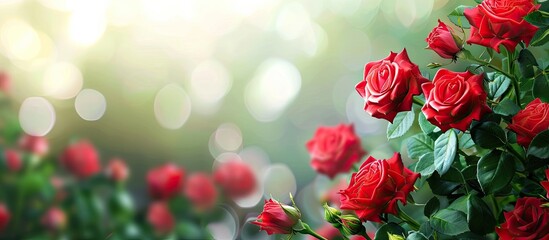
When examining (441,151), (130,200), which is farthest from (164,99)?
(441,151)

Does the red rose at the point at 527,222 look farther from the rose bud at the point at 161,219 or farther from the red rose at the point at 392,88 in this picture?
the rose bud at the point at 161,219

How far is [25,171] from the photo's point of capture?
52.7 inches

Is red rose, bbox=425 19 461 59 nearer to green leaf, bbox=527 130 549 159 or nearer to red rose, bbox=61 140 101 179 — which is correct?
green leaf, bbox=527 130 549 159

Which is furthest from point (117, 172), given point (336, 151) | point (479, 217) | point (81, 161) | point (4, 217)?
point (479, 217)

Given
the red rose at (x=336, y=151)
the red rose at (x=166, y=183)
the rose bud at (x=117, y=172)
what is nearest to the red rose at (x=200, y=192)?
the red rose at (x=166, y=183)

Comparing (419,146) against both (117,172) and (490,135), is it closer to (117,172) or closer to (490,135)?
(490,135)

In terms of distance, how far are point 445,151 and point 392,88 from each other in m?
0.06

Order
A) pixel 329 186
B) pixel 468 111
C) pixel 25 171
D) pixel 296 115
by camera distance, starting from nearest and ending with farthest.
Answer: pixel 468 111, pixel 329 186, pixel 25 171, pixel 296 115

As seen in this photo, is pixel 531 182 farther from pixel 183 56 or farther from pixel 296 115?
pixel 183 56

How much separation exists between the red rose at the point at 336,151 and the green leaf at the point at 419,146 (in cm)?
17

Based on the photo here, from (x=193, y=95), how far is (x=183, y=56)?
85 mm

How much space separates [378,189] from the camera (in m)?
0.56

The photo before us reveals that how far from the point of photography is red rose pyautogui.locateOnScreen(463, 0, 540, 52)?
55 cm

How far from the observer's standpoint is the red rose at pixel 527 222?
1.76 feet
